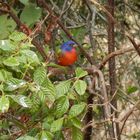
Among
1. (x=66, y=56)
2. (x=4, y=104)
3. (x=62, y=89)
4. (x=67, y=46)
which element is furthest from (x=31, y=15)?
(x=4, y=104)

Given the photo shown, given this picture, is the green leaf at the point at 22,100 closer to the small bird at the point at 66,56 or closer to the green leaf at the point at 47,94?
the green leaf at the point at 47,94

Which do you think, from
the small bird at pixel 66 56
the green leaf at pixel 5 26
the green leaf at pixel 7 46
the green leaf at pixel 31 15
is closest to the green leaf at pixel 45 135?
the green leaf at pixel 7 46

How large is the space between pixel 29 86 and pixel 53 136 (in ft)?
0.90

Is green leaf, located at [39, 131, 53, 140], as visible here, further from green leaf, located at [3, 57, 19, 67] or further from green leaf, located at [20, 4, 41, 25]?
green leaf, located at [20, 4, 41, 25]

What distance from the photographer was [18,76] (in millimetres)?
2039

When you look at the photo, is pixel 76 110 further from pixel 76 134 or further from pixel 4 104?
pixel 4 104

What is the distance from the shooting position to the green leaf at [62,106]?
6.38 ft

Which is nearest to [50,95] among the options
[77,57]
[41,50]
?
[41,50]

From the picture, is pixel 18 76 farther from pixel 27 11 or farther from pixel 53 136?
pixel 27 11

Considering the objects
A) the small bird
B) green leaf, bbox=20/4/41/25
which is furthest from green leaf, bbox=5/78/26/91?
the small bird

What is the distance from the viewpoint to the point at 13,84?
6.07ft

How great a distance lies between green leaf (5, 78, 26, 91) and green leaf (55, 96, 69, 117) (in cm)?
18

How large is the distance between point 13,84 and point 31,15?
1.33 meters

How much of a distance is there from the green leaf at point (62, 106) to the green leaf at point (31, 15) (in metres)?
1.22
